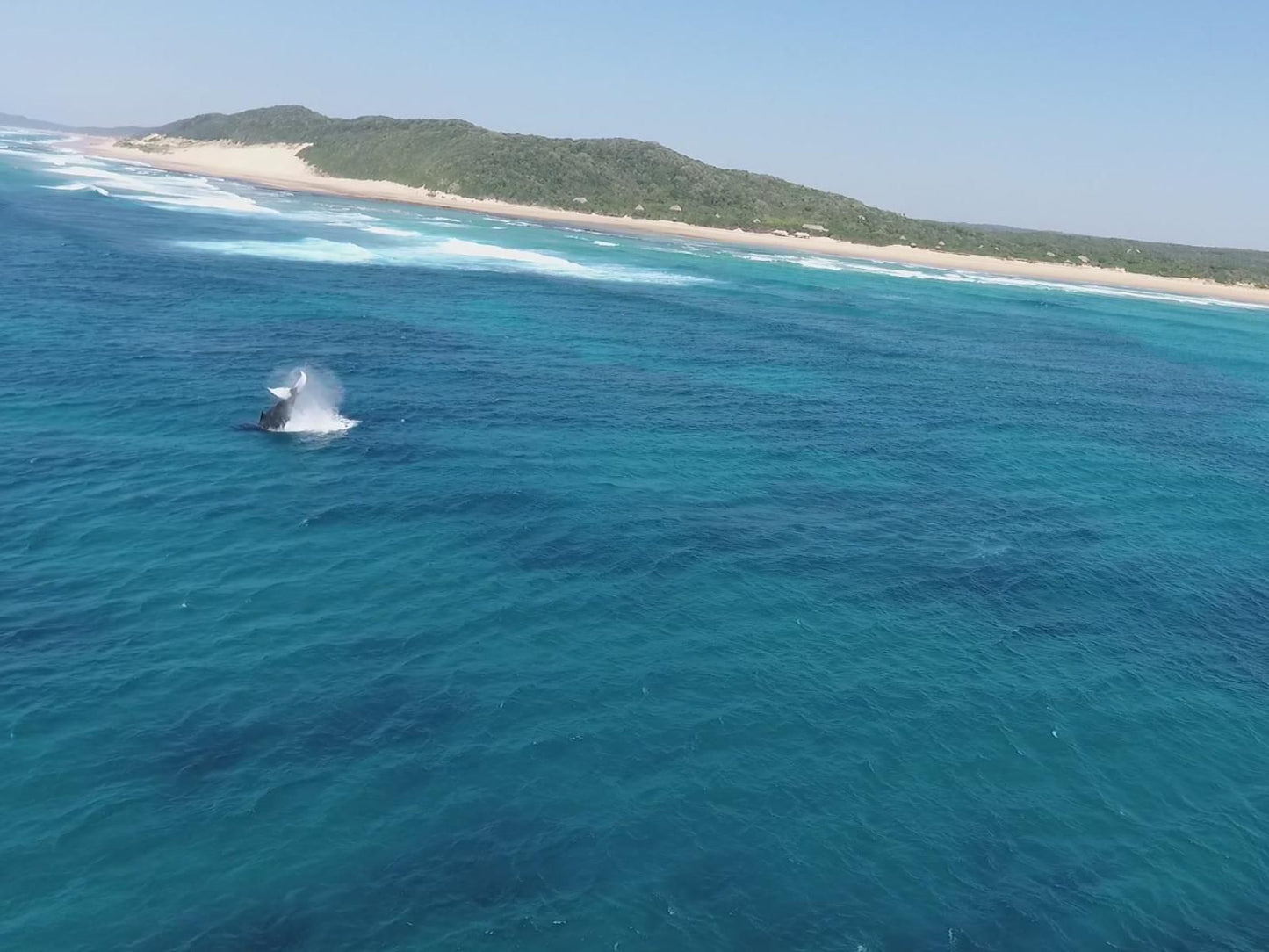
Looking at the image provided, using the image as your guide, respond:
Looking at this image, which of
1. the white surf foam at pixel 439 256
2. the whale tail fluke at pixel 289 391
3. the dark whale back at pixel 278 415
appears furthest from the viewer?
the white surf foam at pixel 439 256

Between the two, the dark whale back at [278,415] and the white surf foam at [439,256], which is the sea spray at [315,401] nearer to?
the dark whale back at [278,415]

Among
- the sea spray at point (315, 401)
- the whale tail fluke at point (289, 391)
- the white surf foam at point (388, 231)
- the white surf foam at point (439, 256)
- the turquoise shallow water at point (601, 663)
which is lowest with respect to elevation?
the turquoise shallow water at point (601, 663)

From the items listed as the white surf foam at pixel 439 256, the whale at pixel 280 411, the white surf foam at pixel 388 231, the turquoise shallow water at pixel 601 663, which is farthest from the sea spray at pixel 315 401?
the white surf foam at pixel 388 231

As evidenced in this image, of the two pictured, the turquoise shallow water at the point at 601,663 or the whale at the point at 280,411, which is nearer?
the turquoise shallow water at the point at 601,663

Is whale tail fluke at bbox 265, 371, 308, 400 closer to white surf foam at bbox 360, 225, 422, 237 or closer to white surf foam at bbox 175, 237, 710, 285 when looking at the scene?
white surf foam at bbox 175, 237, 710, 285

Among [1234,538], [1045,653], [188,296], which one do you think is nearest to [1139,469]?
[1234,538]

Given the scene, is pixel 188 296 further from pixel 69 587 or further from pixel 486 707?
pixel 486 707

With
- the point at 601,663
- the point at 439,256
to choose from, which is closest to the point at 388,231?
the point at 439,256

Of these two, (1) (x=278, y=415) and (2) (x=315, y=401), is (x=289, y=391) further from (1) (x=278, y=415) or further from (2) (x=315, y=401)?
(2) (x=315, y=401)

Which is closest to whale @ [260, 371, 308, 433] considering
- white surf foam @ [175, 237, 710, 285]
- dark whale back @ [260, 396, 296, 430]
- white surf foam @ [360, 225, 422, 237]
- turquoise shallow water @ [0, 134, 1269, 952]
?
dark whale back @ [260, 396, 296, 430]
